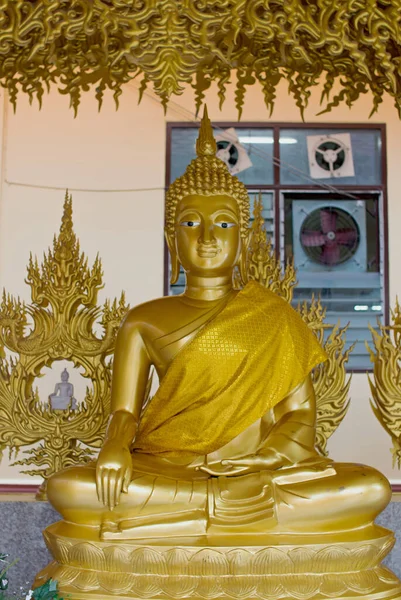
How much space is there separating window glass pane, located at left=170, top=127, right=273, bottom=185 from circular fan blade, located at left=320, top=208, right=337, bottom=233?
53 centimetres

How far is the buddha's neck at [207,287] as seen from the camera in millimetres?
3730

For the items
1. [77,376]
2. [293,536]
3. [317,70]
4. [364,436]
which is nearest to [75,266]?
[317,70]

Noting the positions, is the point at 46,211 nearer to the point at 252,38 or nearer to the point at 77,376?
the point at 77,376

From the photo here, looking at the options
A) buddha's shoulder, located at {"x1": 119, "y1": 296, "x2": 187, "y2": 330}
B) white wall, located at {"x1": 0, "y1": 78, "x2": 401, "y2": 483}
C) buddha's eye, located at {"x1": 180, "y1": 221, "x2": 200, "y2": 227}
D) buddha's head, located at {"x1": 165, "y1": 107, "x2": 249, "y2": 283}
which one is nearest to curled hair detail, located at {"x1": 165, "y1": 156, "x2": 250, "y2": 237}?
buddha's head, located at {"x1": 165, "y1": 107, "x2": 249, "y2": 283}

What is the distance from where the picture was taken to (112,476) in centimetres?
305

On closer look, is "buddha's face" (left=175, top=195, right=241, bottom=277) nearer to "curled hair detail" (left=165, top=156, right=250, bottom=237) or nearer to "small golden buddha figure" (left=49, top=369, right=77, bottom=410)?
"curled hair detail" (left=165, top=156, right=250, bottom=237)

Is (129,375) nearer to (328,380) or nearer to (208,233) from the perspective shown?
(208,233)

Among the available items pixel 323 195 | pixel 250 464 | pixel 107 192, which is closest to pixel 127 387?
pixel 250 464

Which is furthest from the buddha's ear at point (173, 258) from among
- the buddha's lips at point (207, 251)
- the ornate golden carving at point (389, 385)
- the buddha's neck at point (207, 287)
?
the ornate golden carving at point (389, 385)

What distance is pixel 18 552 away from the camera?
3924 millimetres

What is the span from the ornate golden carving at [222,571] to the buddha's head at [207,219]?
1.23m

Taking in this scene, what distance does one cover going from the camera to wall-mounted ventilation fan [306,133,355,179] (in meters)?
7.36

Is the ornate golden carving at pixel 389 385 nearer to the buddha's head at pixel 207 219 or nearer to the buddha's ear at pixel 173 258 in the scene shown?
the buddha's head at pixel 207 219

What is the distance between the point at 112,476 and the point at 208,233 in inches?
44.3
